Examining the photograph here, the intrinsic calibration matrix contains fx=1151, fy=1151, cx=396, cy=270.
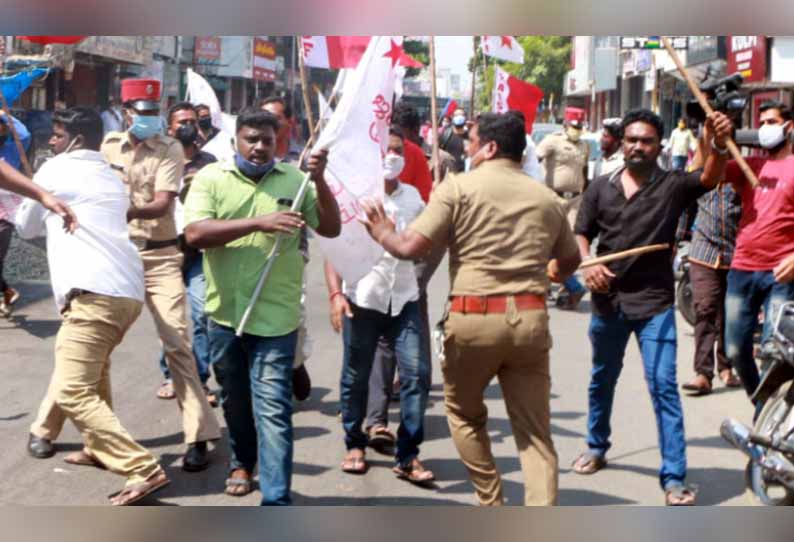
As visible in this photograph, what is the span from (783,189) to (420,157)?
6.61ft

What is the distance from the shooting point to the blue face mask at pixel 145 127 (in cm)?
645

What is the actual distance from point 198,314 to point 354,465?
1588 mm

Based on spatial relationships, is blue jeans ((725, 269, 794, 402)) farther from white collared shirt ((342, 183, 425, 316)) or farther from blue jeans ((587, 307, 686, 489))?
white collared shirt ((342, 183, 425, 316))

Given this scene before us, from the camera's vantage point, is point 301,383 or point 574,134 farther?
point 574,134

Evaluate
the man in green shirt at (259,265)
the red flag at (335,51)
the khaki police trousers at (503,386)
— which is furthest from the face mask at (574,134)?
the khaki police trousers at (503,386)

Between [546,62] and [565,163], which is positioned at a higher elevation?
[546,62]

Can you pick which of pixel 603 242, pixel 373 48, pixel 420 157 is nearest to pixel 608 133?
pixel 420 157

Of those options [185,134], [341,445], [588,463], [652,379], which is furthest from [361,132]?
[185,134]

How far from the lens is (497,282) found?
4.51 metres

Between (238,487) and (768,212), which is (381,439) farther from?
(768,212)

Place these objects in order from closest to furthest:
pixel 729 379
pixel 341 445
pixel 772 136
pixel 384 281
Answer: pixel 384 281, pixel 772 136, pixel 341 445, pixel 729 379

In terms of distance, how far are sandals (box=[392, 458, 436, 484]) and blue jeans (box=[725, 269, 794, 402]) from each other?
1.83 metres

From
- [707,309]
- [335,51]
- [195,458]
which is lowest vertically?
[195,458]

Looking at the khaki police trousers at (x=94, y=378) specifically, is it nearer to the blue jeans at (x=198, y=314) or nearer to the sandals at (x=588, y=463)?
the blue jeans at (x=198, y=314)
